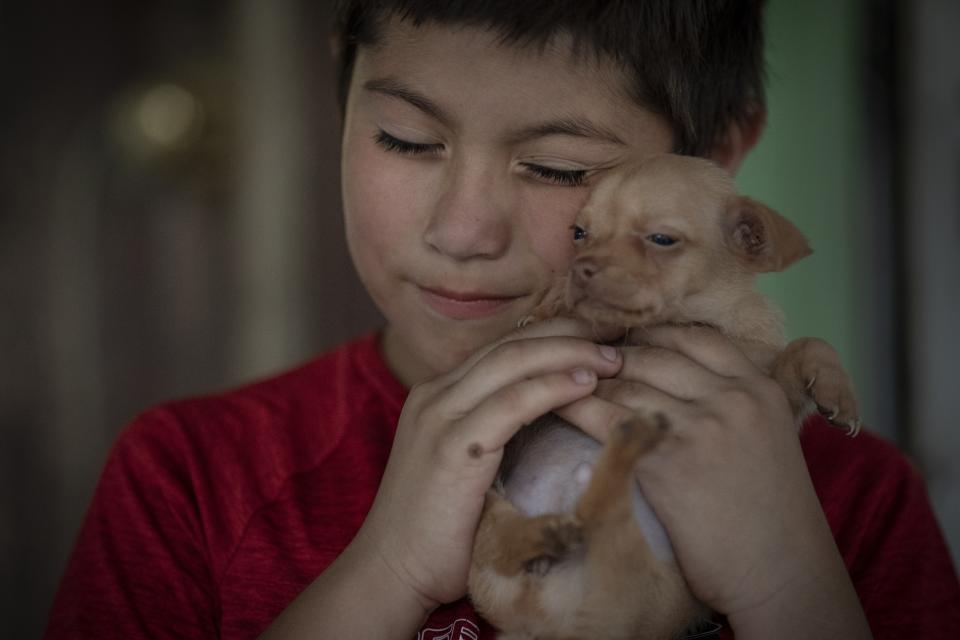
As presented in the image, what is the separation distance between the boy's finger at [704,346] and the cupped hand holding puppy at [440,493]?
118 mm

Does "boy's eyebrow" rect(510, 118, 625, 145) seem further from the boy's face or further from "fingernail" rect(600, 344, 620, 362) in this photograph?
"fingernail" rect(600, 344, 620, 362)

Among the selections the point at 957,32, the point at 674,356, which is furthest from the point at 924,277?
the point at 674,356

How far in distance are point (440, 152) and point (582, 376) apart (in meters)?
0.44

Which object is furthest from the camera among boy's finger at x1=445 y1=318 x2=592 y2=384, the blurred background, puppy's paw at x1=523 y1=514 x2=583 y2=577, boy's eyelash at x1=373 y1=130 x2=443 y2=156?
the blurred background

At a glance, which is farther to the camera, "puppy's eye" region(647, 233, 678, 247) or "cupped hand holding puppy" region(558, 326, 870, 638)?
"puppy's eye" region(647, 233, 678, 247)

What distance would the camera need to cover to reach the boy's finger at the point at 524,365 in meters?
1.27

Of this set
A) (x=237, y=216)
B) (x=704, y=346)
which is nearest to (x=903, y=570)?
(x=704, y=346)

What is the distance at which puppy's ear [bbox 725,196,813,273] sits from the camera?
4.66 feet

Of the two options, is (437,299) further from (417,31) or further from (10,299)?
(10,299)

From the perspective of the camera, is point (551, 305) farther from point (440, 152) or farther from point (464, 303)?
point (440, 152)

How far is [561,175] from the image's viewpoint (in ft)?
4.83

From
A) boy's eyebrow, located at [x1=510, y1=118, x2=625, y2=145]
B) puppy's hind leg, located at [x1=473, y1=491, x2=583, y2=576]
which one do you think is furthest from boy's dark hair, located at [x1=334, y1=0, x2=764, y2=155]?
puppy's hind leg, located at [x1=473, y1=491, x2=583, y2=576]

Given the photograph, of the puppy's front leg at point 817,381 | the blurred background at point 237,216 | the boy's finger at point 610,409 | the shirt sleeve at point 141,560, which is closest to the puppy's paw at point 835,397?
the puppy's front leg at point 817,381

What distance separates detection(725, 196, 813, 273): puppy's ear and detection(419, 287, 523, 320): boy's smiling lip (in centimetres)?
37
